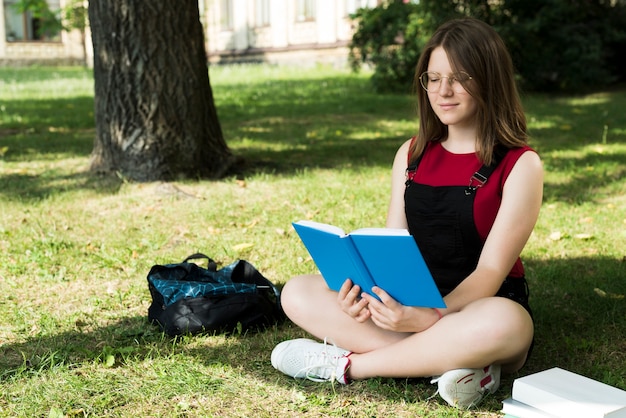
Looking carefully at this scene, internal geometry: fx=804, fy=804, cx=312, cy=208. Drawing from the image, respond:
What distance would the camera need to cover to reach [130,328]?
11.6 feet

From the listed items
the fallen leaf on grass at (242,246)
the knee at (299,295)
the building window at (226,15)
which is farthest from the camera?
the building window at (226,15)

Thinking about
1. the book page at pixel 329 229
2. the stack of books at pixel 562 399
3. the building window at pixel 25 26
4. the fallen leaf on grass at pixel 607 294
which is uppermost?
the building window at pixel 25 26

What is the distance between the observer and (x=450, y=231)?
9.42 ft

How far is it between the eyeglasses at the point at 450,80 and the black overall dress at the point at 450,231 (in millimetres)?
296

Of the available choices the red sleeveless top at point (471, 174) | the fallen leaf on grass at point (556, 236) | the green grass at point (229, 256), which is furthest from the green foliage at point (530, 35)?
the red sleeveless top at point (471, 174)

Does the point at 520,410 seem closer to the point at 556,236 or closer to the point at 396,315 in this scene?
the point at 396,315

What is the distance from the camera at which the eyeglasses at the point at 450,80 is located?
2.75 meters

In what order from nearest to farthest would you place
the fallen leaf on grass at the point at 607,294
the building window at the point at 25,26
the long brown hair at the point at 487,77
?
the long brown hair at the point at 487,77
the fallen leaf on grass at the point at 607,294
the building window at the point at 25,26

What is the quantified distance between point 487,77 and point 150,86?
3709 mm

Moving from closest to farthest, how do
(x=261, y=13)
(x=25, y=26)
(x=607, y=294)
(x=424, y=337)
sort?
(x=424, y=337) → (x=607, y=294) → (x=261, y=13) → (x=25, y=26)

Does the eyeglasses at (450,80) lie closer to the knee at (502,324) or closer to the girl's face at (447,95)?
the girl's face at (447,95)

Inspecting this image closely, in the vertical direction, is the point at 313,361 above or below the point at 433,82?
below

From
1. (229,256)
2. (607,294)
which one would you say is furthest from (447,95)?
(229,256)

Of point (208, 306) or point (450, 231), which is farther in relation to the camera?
point (208, 306)
